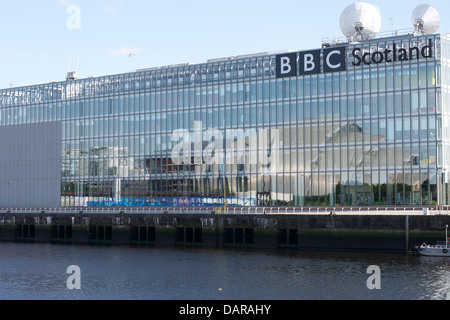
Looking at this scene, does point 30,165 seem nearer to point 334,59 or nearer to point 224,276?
point 334,59

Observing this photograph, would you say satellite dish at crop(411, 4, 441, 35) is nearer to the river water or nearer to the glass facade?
the glass facade

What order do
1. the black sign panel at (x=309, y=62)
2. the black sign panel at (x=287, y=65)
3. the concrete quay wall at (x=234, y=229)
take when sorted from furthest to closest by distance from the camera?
the black sign panel at (x=287, y=65)
the black sign panel at (x=309, y=62)
the concrete quay wall at (x=234, y=229)

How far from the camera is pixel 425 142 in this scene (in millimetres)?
97812

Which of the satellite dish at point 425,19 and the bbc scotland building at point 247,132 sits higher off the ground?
the satellite dish at point 425,19

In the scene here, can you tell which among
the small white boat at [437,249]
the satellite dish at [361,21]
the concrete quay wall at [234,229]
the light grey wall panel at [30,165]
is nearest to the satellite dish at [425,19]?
the satellite dish at [361,21]

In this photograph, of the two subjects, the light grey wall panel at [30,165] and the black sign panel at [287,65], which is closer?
the black sign panel at [287,65]

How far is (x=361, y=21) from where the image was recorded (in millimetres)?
101375

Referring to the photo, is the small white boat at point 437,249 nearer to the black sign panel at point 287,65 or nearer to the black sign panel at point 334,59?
the black sign panel at point 334,59

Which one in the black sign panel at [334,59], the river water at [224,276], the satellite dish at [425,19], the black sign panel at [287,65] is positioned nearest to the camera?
the river water at [224,276]

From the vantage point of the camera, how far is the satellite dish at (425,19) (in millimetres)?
100188

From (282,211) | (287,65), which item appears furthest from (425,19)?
(282,211)

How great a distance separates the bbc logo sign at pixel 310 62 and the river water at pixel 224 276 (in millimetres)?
33748

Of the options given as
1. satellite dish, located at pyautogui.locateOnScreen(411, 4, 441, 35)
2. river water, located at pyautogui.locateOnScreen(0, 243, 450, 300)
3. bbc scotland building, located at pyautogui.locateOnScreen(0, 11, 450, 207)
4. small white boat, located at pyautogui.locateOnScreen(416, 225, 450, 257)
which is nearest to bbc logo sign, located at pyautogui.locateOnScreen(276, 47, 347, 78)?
bbc scotland building, located at pyautogui.locateOnScreen(0, 11, 450, 207)
